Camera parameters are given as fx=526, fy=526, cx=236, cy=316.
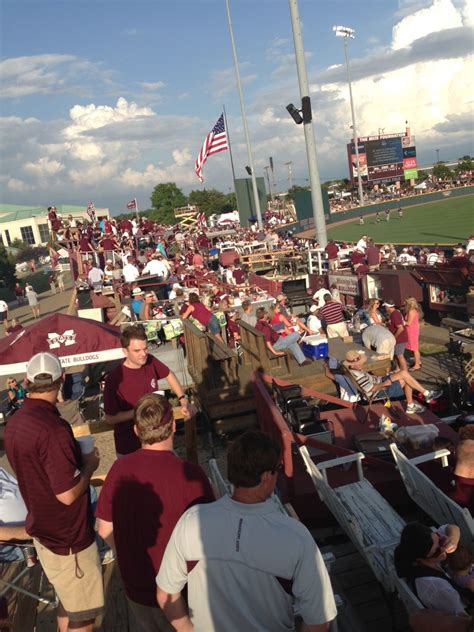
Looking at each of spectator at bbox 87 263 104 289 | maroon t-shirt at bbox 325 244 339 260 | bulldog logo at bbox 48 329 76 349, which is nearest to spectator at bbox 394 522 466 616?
bulldog logo at bbox 48 329 76 349

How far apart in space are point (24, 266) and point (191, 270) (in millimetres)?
68137

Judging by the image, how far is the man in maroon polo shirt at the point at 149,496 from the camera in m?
2.52

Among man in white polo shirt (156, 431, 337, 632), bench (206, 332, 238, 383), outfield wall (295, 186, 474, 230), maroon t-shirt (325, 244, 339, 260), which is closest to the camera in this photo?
man in white polo shirt (156, 431, 337, 632)

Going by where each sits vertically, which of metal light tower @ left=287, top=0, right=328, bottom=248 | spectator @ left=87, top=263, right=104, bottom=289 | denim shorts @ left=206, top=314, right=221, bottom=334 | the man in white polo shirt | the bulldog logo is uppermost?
metal light tower @ left=287, top=0, right=328, bottom=248

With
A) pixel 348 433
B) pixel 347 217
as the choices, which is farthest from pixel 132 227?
pixel 347 217

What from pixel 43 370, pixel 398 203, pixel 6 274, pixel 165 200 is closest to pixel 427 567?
pixel 43 370

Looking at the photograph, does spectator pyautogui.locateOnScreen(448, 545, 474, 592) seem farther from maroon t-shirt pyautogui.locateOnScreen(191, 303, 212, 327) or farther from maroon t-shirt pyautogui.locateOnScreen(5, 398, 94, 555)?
maroon t-shirt pyautogui.locateOnScreen(191, 303, 212, 327)

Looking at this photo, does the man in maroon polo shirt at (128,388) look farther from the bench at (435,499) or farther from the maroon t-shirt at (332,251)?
the maroon t-shirt at (332,251)

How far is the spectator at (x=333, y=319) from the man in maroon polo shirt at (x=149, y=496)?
9.30 meters

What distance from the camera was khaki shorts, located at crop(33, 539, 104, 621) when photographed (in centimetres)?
310

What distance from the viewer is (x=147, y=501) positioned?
99.7 inches

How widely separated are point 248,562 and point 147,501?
681mm

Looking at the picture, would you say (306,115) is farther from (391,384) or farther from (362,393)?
(362,393)

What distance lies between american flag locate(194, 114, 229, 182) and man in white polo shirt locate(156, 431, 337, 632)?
2802cm
